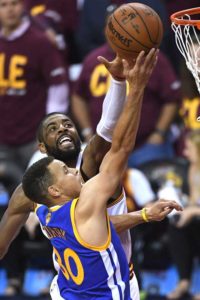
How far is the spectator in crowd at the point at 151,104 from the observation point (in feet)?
29.5

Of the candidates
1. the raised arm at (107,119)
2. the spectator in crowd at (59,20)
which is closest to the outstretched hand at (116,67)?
the raised arm at (107,119)

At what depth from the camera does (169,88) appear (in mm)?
9055

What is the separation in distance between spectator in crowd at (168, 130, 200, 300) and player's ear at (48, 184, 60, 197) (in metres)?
2.92

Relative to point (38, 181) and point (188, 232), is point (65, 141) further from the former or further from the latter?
point (188, 232)

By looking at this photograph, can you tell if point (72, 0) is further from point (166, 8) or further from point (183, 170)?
point (183, 170)

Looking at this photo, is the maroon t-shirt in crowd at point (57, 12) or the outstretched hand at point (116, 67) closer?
the outstretched hand at point (116, 67)

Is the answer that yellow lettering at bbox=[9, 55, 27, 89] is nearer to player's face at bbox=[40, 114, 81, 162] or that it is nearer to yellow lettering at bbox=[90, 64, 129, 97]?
yellow lettering at bbox=[90, 64, 129, 97]

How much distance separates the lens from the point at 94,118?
9.09 m

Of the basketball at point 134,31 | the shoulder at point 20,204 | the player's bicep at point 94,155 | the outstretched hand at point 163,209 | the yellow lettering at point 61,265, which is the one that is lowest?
the yellow lettering at point 61,265

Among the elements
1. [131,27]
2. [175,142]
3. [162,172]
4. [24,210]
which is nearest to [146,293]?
[162,172]

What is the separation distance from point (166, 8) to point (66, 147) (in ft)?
13.8

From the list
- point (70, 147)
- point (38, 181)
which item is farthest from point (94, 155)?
point (38, 181)

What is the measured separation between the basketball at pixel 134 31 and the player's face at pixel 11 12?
359cm

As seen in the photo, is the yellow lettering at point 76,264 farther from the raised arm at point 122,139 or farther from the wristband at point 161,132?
the wristband at point 161,132
